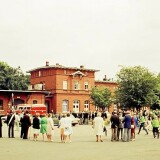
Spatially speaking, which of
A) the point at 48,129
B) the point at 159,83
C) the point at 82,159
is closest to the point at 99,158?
the point at 82,159

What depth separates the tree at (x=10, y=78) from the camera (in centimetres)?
8481

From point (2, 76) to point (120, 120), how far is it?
205 ft

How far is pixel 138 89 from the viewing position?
2303 inches

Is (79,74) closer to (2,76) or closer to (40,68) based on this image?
(40,68)

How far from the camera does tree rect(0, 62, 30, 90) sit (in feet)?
278

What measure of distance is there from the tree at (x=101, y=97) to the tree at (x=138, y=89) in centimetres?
804

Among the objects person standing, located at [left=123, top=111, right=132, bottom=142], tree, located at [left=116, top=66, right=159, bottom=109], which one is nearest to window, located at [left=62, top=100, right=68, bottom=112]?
tree, located at [left=116, top=66, right=159, bottom=109]

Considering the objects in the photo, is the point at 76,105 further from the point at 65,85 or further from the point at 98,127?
A: the point at 98,127

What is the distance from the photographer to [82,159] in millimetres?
14516

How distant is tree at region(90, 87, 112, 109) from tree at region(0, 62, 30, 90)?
75.1ft

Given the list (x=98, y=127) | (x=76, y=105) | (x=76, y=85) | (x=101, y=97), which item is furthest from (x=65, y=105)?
(x=98, y=127)

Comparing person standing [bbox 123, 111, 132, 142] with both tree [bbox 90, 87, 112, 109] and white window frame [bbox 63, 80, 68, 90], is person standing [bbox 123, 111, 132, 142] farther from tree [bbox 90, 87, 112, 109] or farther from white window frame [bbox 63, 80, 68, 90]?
white window frame [bbox 63, 80, 68, 90]

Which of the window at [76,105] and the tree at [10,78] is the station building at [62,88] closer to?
the window at [76,105]

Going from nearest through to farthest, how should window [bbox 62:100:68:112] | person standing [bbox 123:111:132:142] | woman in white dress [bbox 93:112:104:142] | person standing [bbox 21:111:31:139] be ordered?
1. woman in white dress [bbox 93:112:104:142]
2. person standing [bbox 123:111:132:142]
3. person standing [bbox 21:111:31:139]
4. window [bbox 62:100:68:112]
